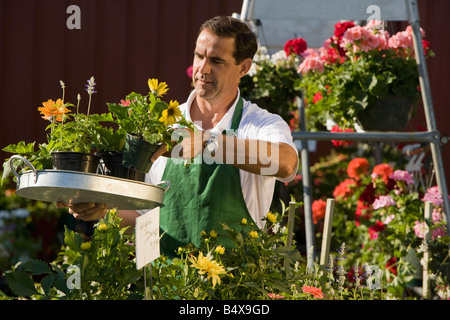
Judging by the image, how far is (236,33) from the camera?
1941 millimetres

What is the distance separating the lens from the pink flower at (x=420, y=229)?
3092mm

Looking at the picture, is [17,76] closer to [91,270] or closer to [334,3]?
[334,3]

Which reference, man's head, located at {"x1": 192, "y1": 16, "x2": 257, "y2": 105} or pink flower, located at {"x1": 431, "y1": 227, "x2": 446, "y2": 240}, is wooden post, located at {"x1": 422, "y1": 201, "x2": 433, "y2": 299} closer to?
pink flower, located at {"x1": 431, "y1": 227, "x2": 446, "y2": 240}

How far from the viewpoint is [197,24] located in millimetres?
4414

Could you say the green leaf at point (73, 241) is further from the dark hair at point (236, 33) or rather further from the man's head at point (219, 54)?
the dark hair at point (236, 33)

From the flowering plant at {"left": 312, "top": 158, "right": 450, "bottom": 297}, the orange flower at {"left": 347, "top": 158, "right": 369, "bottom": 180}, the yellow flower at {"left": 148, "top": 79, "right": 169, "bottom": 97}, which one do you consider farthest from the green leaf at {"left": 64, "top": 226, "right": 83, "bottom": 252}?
the orange flower at {"left": 347, "top": 158, "right": 369, "bottom": 180}

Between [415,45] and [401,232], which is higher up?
[415,45]

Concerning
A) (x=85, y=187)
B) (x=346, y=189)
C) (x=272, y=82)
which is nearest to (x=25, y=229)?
(x=272, y=82)

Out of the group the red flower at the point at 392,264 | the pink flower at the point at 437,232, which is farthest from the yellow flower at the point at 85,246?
the red flower at the point at 392,264

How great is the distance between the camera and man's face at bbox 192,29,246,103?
1.90m

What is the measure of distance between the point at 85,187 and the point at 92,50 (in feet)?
10.8

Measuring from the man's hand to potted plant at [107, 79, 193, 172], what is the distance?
0.50 feet
